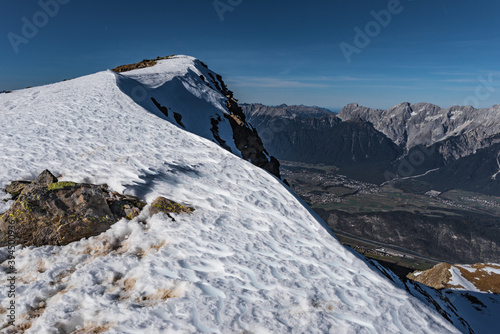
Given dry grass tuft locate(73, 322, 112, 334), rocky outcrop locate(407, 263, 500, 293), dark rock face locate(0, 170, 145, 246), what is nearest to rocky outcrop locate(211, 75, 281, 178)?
dark rock face locate(0, 170, 145, 246)

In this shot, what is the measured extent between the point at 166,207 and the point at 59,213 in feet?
11.6

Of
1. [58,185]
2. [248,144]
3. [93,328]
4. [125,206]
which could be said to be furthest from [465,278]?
[58,185]

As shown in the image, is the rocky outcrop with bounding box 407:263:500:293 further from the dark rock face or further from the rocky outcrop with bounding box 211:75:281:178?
the dark rock face

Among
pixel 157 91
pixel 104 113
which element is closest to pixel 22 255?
pixel 104 113

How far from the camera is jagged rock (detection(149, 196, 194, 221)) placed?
957cm

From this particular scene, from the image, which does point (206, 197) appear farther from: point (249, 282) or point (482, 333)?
point (482, 333)

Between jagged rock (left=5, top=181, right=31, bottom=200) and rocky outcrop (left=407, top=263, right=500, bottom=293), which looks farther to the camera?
rocky outcrop (left=407, top=263, right=500, bottom=293)

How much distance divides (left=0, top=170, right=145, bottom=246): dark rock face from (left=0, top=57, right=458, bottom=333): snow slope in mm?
473

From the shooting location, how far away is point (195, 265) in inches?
297

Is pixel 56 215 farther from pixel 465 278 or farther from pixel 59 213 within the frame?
pixel 465 278

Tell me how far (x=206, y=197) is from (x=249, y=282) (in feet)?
15.4

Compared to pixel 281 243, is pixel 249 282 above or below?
below

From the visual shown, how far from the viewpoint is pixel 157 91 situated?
3594 centimetres

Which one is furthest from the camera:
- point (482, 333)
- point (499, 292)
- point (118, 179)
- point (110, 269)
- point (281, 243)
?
point (499, 292)
